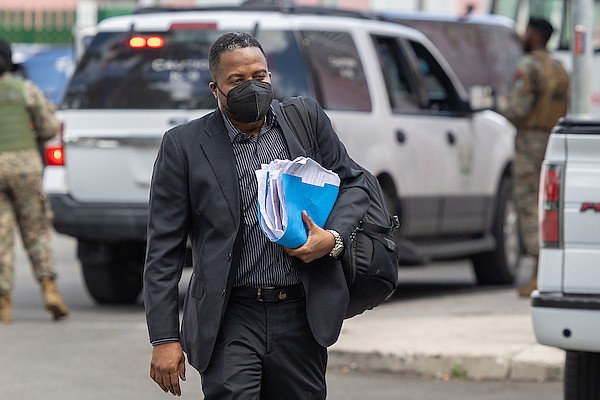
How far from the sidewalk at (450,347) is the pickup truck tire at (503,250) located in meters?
2.01

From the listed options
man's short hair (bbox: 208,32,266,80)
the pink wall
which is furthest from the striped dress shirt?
the pink wall

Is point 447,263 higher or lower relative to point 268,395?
lower

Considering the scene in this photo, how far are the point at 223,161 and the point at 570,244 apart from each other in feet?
6.98

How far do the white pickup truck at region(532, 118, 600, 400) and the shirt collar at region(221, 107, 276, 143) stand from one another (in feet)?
6.38

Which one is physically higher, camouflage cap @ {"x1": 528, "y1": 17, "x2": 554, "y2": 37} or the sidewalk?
camouflage cap @ {"x1": 528, "y1": 17, "x2": 554, "y2": 37}

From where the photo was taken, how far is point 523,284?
1339 centimetres

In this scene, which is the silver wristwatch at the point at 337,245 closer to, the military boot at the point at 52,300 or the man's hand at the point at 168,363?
the man's hand at the point at 168,363

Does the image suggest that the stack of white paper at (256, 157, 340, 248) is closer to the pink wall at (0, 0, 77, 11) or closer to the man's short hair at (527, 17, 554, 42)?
the man's short hair at (527, 17, 554, 42)

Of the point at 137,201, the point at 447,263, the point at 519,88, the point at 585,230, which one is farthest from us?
the point at 447,263

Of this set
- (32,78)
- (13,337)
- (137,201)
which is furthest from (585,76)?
(32,78)

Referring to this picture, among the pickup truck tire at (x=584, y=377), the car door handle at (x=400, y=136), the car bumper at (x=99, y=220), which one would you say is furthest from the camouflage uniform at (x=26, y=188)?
the pickup truck tire at (x=584, y=377)

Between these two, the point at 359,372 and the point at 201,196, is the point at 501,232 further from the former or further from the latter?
the point at 201,196

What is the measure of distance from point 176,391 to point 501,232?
8427 mm

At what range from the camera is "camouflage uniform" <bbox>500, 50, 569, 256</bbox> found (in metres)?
11.8
